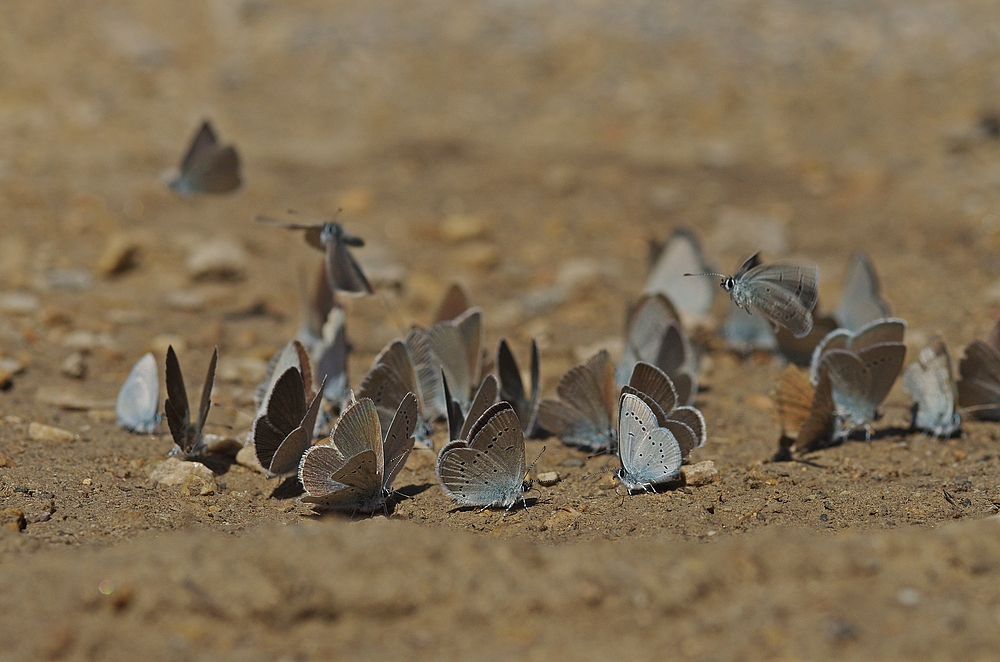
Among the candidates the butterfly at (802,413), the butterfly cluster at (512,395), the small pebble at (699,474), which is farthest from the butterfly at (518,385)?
the butterfly at (802,413)

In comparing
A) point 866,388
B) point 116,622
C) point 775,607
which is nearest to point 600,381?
point 866,388

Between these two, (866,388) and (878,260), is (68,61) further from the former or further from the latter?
(866,388)

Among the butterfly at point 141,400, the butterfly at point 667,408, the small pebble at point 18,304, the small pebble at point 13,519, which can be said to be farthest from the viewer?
the small pebble at point 18,304

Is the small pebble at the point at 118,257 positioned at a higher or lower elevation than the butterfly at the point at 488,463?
higher

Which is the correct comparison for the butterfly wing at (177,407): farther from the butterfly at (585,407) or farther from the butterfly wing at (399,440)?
the butterfly at (585,407)

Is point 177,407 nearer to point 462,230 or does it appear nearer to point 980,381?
point 980,381

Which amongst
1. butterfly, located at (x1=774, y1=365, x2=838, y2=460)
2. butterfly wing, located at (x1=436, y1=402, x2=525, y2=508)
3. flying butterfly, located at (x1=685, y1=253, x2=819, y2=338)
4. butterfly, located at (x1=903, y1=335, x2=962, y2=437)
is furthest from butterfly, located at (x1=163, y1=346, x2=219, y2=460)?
butterfly, located at (x1=903, y1=335, x2=962, y2=437)

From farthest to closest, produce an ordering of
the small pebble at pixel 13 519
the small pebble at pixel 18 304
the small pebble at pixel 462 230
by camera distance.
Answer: the small pebble at pixel 462 230
the small pebble at pixel 18 304
the small pebble at pixel 13 519

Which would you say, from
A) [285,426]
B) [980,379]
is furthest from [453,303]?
[980,379]
